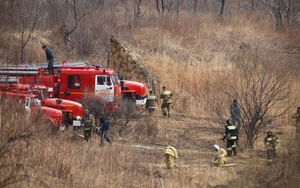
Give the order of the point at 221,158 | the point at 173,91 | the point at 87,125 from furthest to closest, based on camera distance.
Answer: the point at 173,91 → the point at 87,125 → the point at 221,158

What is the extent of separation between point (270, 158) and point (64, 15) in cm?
2843

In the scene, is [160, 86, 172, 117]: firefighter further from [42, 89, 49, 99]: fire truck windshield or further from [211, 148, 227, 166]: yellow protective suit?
[211, 148, 227, 166]: yellow protective suit

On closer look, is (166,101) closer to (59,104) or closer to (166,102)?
(166,102)

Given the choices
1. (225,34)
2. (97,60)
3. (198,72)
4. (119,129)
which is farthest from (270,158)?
(225,34)

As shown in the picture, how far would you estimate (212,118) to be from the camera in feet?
101

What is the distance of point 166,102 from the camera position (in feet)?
98.0

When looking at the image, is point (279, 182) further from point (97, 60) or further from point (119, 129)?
point (97, 60)

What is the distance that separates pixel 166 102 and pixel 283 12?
912 inches

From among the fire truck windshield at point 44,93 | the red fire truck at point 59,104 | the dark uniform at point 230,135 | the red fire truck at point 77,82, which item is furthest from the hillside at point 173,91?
the fire truck windshield at point 44,93

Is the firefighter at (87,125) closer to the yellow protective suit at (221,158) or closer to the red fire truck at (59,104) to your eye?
the red fire truck at (59,104)

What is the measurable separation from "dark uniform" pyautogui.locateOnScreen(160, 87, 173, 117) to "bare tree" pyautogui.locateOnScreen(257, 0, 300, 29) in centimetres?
2043

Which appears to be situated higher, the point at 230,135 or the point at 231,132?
the point at 231,132

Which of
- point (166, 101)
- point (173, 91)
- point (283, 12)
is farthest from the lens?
point (283, 12)

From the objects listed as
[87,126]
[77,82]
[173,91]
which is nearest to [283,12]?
[173,91]
